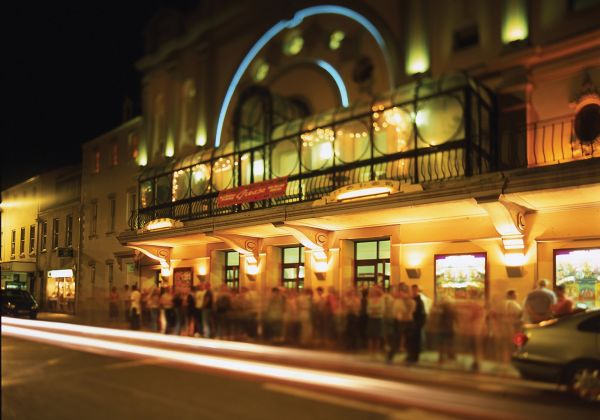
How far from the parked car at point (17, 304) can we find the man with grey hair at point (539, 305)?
75.8ft

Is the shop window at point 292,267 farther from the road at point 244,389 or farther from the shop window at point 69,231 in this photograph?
the shop window at point 69,231

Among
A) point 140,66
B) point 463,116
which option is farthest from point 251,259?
point 140,66

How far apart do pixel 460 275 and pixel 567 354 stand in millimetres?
7150

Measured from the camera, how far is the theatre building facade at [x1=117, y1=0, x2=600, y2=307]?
14.8 m

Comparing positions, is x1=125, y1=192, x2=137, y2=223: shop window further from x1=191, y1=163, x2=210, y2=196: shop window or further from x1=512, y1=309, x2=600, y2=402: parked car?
x1=512, y1=309, x2=600, y2=402: parked car

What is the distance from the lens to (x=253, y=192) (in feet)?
64.2

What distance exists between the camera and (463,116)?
1546cm

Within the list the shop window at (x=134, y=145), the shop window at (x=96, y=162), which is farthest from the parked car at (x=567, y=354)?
the shop window at (x=96, y=162)

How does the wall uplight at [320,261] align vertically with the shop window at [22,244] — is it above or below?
below

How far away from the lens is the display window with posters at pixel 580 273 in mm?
13938

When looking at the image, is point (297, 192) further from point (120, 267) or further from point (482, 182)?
point (120, 267)

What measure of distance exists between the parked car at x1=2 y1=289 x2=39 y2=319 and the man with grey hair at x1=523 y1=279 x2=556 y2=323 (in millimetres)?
23105

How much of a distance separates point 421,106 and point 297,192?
17.2 feet

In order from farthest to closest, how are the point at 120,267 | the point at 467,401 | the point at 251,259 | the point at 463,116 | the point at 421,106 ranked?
1. the point at 120,267
2. the point at 251,259
3. the point at 421,106
4. the point at 463,116
5. the point at 467,401
